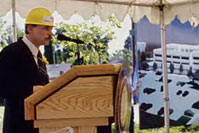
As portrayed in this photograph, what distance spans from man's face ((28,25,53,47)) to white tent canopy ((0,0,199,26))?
166 centimetres

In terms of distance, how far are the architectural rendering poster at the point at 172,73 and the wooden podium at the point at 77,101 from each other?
5.08 meters

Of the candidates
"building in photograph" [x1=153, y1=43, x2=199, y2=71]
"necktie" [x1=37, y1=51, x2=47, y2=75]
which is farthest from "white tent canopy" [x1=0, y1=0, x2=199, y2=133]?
"necktie" [x1=37, y1=51, x2=47, y2=75]

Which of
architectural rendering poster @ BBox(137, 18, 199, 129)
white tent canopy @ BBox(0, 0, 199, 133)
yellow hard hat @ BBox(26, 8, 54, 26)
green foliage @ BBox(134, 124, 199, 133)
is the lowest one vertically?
green foliage @ BBox(134, 124, 199, 133)

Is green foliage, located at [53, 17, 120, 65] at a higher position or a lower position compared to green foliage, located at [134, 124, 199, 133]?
higher

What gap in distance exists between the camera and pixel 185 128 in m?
6.69

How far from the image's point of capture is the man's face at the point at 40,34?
2023 millimetres

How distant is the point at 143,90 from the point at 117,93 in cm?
521

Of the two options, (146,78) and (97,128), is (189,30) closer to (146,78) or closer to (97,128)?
(146,78)

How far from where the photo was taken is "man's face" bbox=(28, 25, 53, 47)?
2023 mm

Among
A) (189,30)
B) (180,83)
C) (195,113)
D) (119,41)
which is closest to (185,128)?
(195,113)

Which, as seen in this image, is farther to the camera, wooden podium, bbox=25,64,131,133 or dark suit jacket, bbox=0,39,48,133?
dark suit jacket, bbox=0,39,48,133

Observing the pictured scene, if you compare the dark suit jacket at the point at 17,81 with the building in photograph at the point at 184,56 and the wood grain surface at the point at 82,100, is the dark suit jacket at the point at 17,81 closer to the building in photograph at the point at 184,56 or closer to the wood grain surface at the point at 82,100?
the wood grain surface at the point at 82,100

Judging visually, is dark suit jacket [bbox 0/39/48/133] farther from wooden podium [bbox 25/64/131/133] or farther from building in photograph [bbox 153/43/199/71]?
building in photograph [bbox 153/43/199/71]

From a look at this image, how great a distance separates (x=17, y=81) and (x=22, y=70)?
0.33ft
